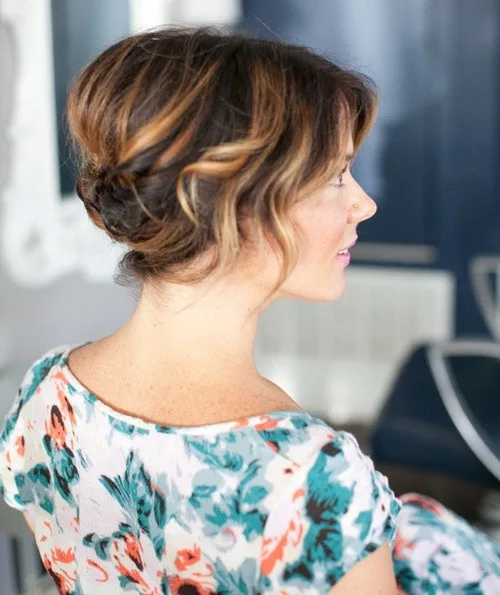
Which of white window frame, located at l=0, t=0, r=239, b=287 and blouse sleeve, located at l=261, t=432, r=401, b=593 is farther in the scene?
white window frame, located at l=0, t=0, r=239, b=287

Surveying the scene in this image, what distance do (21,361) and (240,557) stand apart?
1.36 meters

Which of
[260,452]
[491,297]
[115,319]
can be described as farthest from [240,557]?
[491,297]

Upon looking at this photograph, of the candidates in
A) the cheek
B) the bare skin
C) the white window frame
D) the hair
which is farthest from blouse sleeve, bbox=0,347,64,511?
the white window frame

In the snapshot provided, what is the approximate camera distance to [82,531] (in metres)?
1.14

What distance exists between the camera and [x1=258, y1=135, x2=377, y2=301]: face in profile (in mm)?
1027

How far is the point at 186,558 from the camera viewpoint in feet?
3.29

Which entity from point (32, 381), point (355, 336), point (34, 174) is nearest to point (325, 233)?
point (32, 381)

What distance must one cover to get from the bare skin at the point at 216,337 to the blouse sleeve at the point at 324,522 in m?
0.06

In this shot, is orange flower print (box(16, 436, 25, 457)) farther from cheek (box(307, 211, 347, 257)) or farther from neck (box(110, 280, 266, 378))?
cheek (box(307, 211, 347, 257))

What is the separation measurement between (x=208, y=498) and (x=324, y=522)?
0.42 ft

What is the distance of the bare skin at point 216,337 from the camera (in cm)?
101

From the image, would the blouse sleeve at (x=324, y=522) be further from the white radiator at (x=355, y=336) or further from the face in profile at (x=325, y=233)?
the white radiator at (x=355, y=336)

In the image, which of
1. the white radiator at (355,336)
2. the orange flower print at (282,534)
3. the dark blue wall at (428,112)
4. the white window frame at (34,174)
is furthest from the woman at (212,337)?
the white radiator at (355,336)

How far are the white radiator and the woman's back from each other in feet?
7.78
